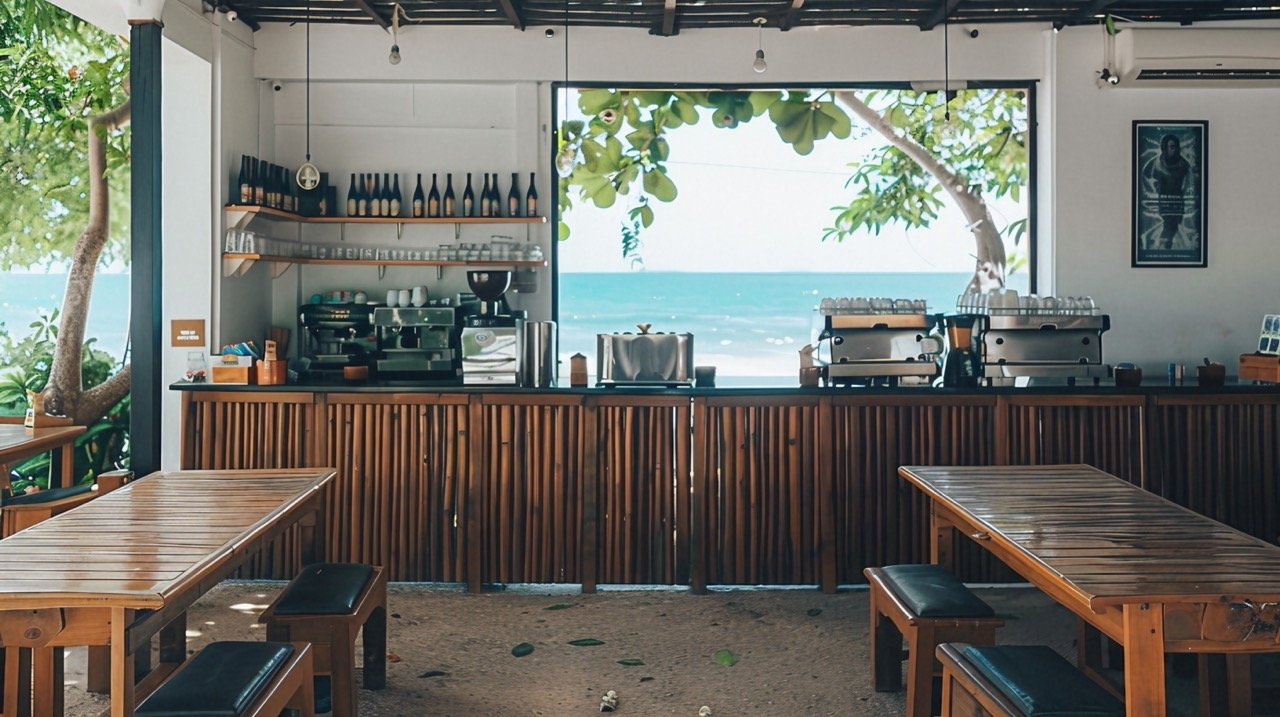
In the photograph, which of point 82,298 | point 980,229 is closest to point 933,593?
point 980,229

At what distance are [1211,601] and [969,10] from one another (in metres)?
4.64

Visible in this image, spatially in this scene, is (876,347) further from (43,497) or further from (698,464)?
(43,497)

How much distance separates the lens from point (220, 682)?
101 inches

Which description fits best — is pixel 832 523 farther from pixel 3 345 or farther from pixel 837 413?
pixel 3 345

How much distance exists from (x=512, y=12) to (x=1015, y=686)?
475 centimetres

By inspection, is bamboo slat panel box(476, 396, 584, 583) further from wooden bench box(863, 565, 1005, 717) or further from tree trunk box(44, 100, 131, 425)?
tree trunk box(44, 100, 131, 425)

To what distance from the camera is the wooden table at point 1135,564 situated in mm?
2266

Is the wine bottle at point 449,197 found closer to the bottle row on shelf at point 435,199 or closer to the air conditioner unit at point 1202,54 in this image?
the bottle row on shelf at point 435,199

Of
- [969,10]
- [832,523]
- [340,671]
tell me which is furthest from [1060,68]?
[340,671]

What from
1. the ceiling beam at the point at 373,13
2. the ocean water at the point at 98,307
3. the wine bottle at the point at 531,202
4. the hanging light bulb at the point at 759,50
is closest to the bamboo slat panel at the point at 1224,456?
the hanging light bulb at the point at 759,50

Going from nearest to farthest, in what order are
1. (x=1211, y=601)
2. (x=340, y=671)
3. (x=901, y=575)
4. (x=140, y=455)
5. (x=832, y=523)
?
(x=1211, y=601)
(x=340, y=671)
(x=901, y=575)
(x=140, y=455)
(x=832, y=523)

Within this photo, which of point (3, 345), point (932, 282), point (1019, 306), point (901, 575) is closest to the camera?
point (901, 575)

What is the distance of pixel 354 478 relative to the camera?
17.2ft

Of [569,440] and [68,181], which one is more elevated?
[68,181]
